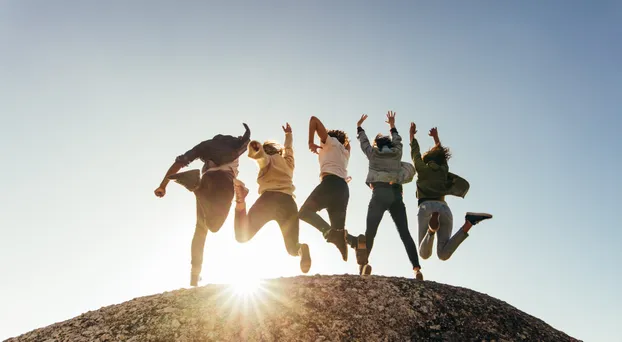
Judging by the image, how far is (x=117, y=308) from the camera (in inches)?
271

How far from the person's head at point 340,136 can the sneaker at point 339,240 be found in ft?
6.77

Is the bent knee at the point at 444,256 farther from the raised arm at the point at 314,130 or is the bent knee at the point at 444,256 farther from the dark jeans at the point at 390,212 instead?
the raised arm at the point at 314,130

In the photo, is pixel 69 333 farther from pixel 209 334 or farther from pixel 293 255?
pixel 293 255

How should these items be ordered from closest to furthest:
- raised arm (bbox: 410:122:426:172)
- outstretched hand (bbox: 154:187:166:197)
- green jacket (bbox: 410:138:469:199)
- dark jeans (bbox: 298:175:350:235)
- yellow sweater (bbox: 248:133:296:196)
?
outstretched hand (bbox: 154:187:166:197), yellow sweater (bbox: 248:133:296:196), dark jeans (bbox: 298:175:350:235), green jacket (bbox: 410:138:469:199), raised arm (bbox: 410:122:426:172)

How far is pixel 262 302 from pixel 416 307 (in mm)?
2364

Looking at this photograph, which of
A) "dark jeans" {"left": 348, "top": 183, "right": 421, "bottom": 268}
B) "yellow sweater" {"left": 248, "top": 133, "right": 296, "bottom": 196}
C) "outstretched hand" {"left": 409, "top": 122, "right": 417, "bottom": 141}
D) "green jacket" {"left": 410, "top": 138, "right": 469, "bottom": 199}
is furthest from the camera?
"outstretched hand" {"left": 409, "top": 122, "right": 417, "bottom": 141}

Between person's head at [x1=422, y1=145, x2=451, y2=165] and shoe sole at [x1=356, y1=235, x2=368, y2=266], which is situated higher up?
person's head at [x1=422, y1=145, x2=451, y2=165]

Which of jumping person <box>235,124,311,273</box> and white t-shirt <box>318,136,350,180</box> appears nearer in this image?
jumping person <box>235,124,311,273</box>

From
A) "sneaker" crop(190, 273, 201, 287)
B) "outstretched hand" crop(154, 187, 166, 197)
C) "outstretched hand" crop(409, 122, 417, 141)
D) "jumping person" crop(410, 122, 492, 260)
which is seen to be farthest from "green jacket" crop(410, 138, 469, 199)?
"outstretched hand" crop(154, 187, 166, 197)

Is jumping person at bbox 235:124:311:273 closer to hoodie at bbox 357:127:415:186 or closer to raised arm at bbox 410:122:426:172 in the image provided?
hoodie at bbox 357:127:415:186

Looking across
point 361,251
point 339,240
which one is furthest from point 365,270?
point 339,240

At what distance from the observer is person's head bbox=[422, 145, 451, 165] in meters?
9.16

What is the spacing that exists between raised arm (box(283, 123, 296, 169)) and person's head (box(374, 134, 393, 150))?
6.11 ft

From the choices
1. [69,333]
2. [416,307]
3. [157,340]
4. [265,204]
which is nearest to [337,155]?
[265,204]
